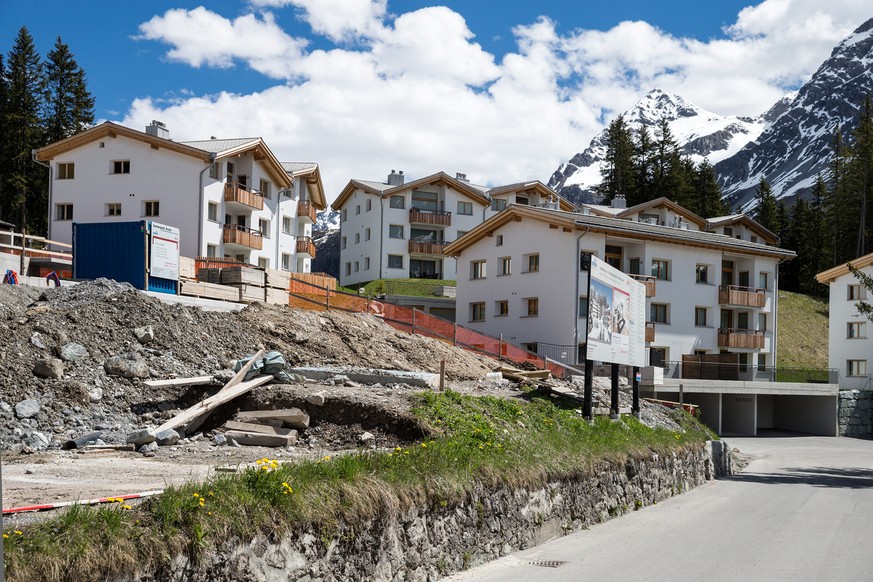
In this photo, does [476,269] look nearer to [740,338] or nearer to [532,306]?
[532,306]

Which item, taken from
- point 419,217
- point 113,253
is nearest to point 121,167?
point 113,253

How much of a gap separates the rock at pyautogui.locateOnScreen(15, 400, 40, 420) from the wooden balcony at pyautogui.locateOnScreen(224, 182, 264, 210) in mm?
35562

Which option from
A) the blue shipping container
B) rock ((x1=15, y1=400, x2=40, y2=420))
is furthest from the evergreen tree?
rock ((x1=15, y1=400, x2=40, y2=420))

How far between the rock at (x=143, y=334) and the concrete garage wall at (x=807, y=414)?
42085mm

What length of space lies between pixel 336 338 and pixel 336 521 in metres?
19.7

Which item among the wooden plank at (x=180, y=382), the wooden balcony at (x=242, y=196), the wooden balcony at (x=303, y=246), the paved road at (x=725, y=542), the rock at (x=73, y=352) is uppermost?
the wooden balcony at (x=242, y=196)

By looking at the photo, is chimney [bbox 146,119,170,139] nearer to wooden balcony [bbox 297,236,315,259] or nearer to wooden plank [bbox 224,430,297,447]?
wooden balcony [bbox 297,236,315,259]

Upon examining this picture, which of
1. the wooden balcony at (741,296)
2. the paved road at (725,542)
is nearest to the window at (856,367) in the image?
the wooden balcony at (741,296)

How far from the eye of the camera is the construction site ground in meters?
10.9

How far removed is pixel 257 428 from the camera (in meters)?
14.3

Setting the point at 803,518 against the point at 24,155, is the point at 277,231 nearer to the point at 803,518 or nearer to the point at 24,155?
the point at 24,155

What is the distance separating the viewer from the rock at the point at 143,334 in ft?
66.8

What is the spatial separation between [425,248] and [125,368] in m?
52.7

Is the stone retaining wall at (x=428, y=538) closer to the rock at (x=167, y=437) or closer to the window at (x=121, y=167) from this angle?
the rock at (x=167, y=437)
